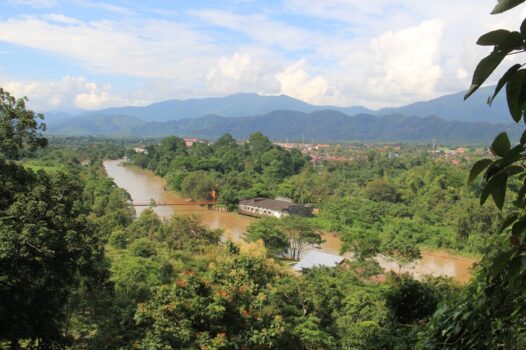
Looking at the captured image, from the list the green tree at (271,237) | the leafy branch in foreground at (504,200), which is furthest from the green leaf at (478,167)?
the green tree at (271,237)

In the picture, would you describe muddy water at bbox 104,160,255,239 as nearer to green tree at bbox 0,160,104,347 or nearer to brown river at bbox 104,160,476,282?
brown river at bbox 104,160,476,282

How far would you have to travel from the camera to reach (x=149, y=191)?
3575 cm

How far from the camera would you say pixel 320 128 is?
168750 mm

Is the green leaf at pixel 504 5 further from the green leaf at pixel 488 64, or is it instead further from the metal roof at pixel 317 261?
the metal roof at pixel 317 261

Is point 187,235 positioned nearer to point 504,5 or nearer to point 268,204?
point 268,204

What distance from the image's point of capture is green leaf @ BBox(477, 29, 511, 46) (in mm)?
656

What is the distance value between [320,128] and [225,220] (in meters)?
146

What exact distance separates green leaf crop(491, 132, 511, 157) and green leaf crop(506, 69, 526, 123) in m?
0.08

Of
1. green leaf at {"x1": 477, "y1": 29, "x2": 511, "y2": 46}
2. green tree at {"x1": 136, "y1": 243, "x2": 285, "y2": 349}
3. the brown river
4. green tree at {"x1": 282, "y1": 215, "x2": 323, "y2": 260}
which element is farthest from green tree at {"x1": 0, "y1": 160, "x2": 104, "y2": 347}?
green tree at {"x1": 282, "y1": 215, "x2": 323, "y2": 260}

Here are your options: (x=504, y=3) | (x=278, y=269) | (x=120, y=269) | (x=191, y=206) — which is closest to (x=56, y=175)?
(x=120, y=269)

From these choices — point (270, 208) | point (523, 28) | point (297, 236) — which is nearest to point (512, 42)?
point (523, 28)

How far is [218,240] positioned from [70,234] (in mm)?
10964

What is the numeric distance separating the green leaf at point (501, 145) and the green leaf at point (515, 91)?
0.08 meters

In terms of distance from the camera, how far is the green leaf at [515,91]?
0.67m
